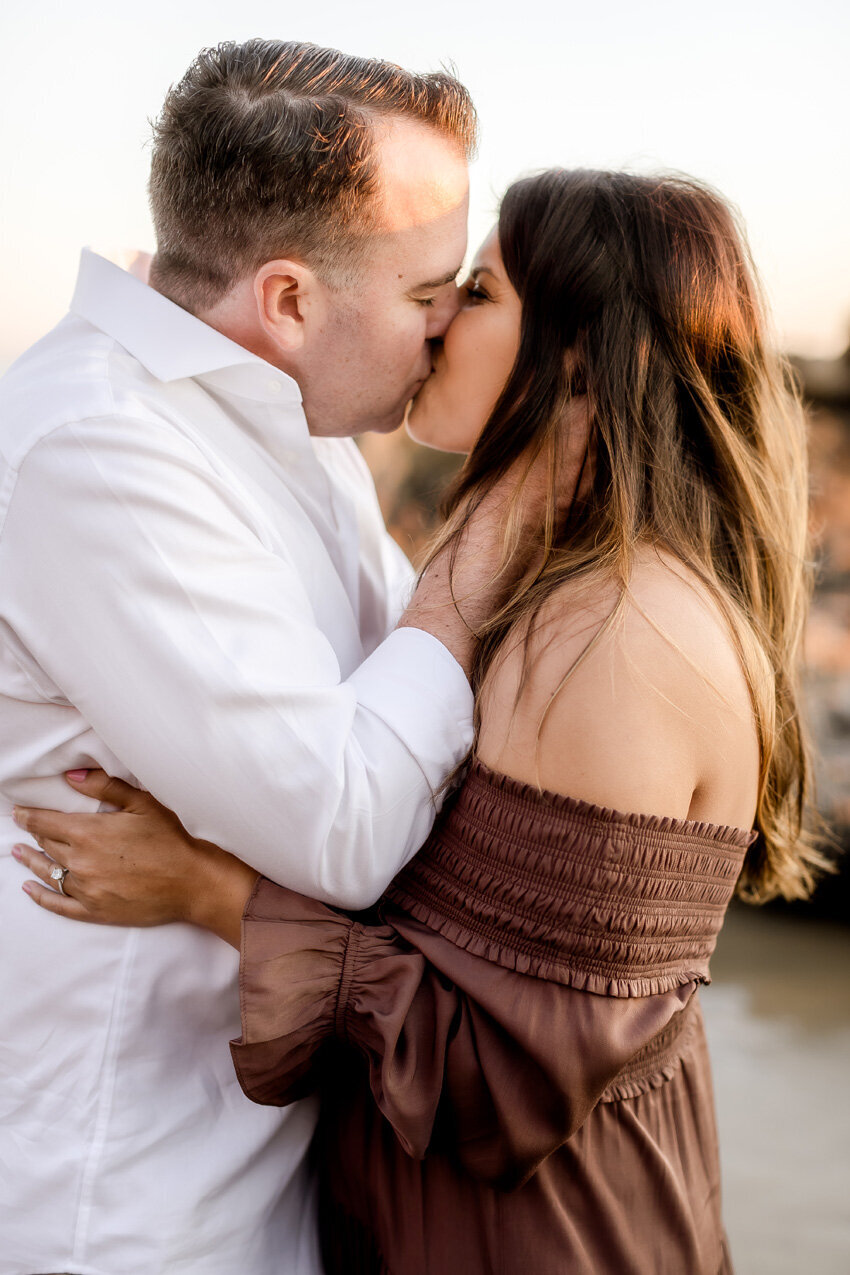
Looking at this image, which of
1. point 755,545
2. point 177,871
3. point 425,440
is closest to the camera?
point 177,871

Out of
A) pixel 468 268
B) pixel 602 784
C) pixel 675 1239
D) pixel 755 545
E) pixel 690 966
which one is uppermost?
pixel 468 268

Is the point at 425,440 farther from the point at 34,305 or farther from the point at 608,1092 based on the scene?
the point at 608,1092

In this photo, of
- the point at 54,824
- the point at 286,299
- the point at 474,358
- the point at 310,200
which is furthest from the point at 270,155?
the point at 54,824

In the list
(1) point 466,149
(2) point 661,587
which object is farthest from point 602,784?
(1) point 466,149

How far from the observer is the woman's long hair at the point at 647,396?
5.01ft

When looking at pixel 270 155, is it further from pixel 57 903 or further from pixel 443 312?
pixel 57 903

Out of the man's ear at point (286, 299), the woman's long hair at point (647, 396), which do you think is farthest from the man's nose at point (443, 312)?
the man's ear at point (286, 299)

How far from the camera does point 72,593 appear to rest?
1236 millimetres

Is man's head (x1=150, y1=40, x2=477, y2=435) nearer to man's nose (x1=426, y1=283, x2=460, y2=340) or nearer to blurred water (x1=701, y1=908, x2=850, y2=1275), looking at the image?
man's nose (x1=426, y1=283, x2=460, y2=340)

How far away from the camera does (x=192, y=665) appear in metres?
1.21

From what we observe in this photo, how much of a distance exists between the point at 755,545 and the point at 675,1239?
1063 mm

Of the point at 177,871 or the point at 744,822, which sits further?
the point at 744,822

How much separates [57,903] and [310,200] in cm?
109

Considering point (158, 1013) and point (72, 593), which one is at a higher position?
point (72, 593)
